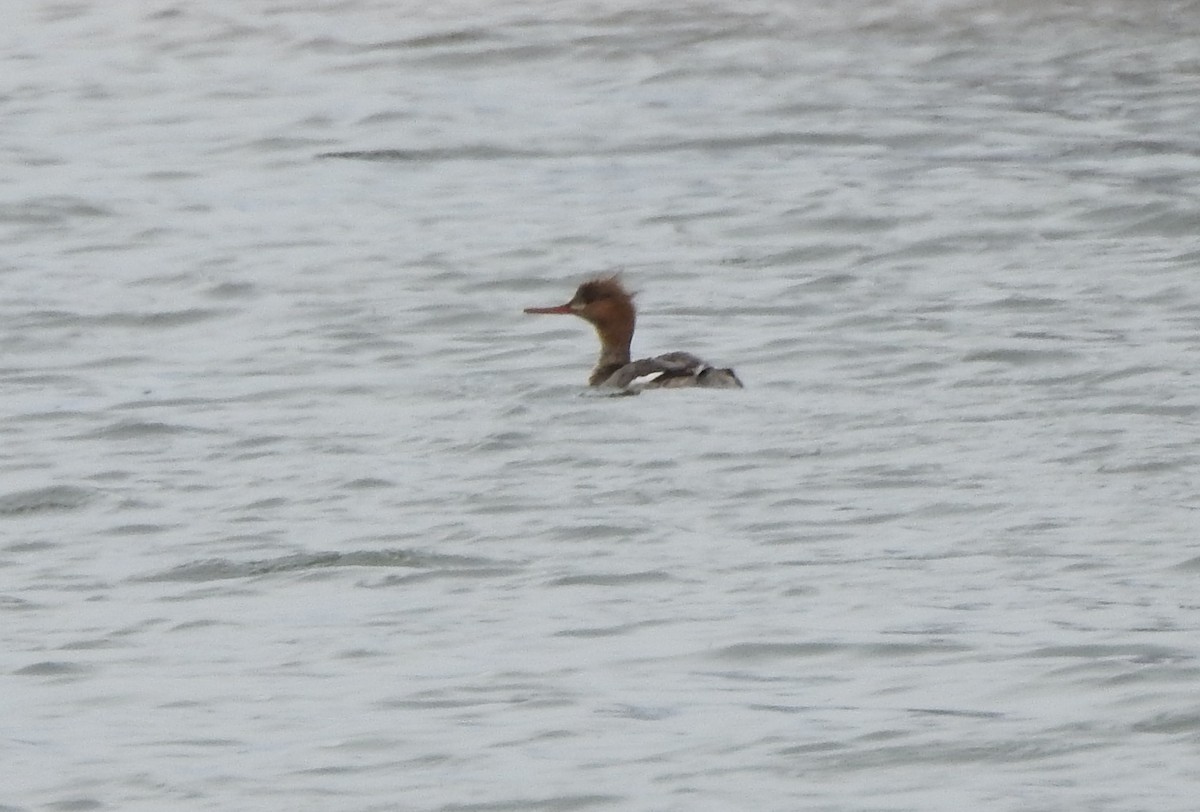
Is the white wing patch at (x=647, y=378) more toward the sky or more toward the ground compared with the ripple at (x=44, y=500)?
more toward the ground

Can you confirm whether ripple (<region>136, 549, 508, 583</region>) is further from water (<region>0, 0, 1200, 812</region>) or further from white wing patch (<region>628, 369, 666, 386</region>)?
white wing patch (<region>628, 369, 666, 386</region>)

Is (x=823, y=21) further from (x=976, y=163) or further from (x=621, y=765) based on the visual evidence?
(x=621, y=765)

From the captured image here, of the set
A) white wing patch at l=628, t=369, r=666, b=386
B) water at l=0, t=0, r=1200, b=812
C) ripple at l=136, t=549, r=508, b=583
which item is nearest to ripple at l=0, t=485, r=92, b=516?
water at l=0, t=0, r=1200, b=812

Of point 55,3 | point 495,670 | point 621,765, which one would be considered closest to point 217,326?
point 495,670

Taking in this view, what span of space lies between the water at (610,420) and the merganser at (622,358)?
0.16 meters

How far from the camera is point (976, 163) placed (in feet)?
58.7

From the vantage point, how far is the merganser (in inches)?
475

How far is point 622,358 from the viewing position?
42.4 feet

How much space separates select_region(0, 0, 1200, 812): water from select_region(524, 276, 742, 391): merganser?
0.52ft

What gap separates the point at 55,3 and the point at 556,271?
35.2ft

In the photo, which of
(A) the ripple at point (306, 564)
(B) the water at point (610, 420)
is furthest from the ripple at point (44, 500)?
(A) the ripple at point (306, 564)

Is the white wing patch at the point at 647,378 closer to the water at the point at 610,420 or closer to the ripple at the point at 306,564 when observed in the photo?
the water at the point at 610,420

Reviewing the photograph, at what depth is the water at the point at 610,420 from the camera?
7.30 meters

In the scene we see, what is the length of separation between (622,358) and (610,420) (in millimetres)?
1262
